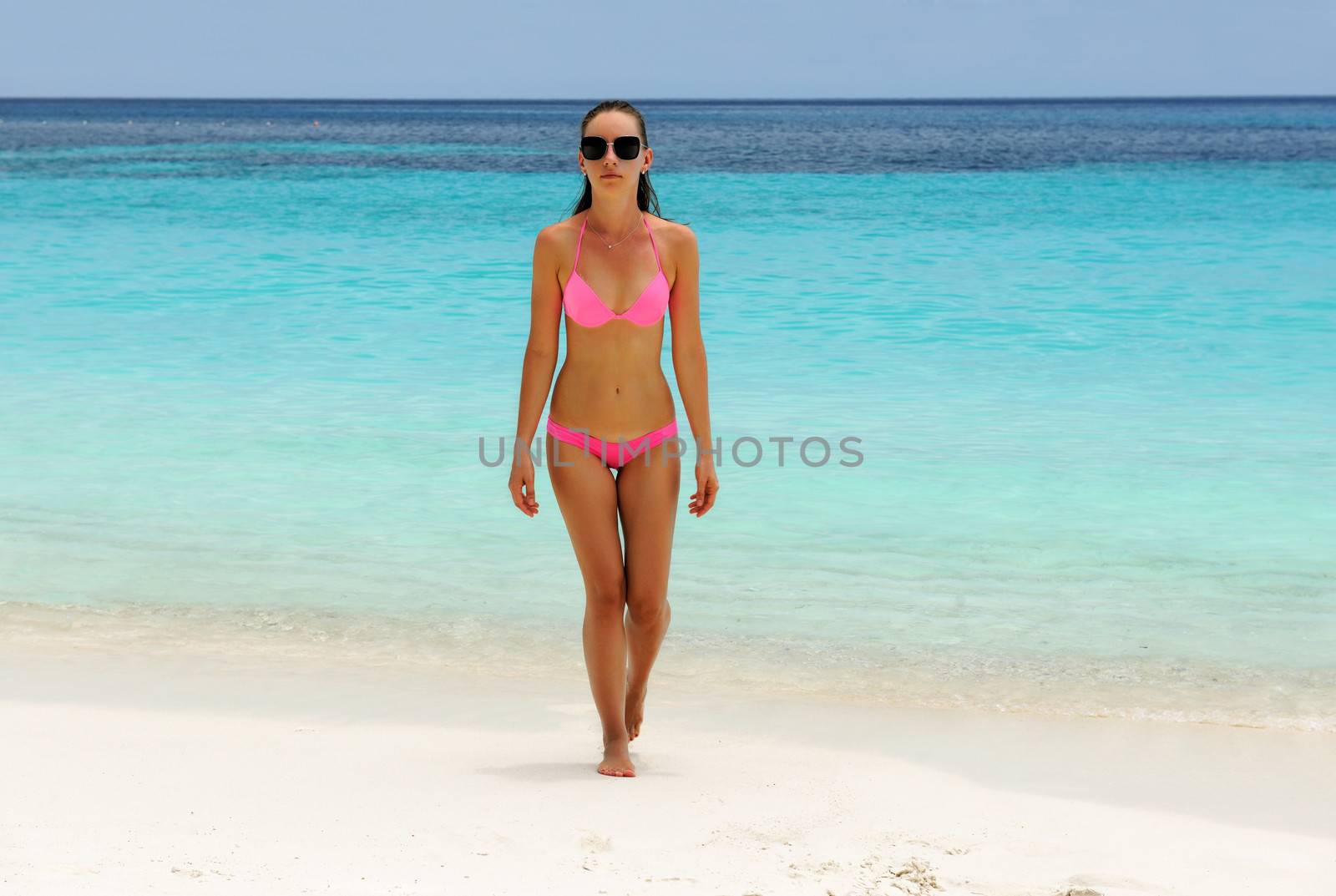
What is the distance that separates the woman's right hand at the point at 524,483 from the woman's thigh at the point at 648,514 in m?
0.22

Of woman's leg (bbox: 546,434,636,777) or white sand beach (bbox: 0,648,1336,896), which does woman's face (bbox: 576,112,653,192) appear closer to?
woman's leg (bbox: 546,434,636,777)

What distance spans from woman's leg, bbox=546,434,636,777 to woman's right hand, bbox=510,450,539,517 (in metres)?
0.06

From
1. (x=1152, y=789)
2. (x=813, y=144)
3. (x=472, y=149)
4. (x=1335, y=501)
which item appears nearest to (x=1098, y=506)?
(x=1335, y=501)

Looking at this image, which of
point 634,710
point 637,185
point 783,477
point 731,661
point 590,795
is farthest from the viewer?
point 783,477

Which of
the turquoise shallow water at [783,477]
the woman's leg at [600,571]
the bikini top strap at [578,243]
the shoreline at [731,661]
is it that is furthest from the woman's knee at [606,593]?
the turquoise shallow water at [783,477]

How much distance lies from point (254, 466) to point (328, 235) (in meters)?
13.8

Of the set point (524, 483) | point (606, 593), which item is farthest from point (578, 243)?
point (606, 593)

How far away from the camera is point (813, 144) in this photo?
53.8 metres

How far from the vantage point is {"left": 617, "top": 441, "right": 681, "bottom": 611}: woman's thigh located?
3145 millimetres

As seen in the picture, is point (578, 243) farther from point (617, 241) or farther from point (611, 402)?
point (611, 402)

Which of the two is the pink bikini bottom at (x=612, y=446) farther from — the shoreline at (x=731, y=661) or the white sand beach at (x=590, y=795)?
the shoreline at (x=731, y=661)

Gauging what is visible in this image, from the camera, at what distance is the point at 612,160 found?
312 centimetres

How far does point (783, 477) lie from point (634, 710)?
330 cm

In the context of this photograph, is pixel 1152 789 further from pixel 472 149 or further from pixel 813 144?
pixel 813 144
